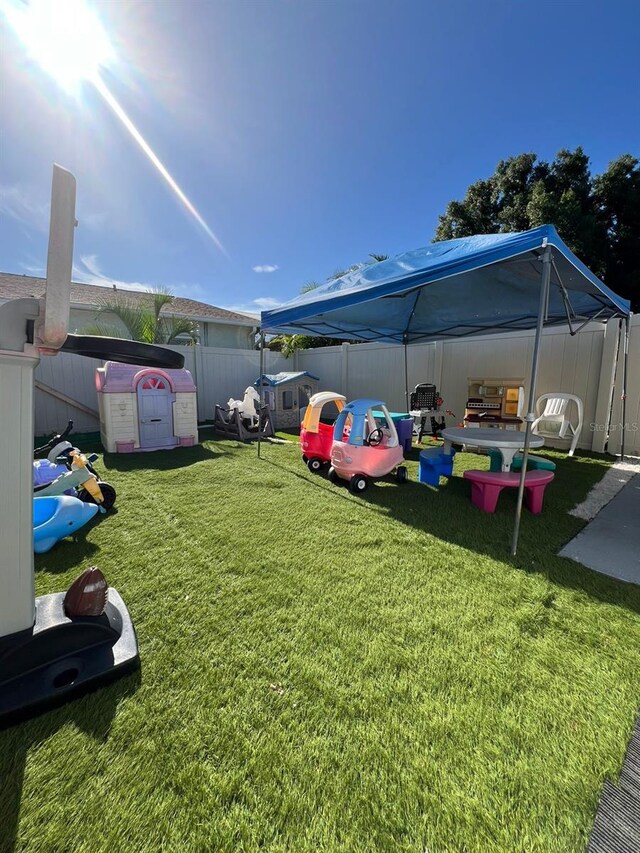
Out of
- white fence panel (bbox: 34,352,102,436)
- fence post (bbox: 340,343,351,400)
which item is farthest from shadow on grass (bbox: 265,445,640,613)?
white fence panel (bbox: 34,352,102,436)

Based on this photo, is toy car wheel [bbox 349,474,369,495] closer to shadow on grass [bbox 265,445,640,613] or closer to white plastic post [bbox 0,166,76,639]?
shadow on grass [bbox 265,445,640,613]

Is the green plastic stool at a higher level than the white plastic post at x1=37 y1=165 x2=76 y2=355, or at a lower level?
lower

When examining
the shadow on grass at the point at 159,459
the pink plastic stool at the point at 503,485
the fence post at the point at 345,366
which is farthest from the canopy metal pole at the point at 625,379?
the shadow on grass at the point at 159,459

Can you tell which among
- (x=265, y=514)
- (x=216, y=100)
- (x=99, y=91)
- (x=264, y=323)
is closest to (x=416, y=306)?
(x=264, y=323)

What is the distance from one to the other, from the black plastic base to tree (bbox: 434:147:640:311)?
51.7ft

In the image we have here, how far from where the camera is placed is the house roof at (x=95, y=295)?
38.1 feet

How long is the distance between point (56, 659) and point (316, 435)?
3.87m

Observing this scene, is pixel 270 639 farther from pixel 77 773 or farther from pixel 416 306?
pixel 416 306

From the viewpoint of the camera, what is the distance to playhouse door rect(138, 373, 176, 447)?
6.00 meters

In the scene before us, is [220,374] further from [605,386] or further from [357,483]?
[605,386]

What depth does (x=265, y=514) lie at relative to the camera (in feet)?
11.3

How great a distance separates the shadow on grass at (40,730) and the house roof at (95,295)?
1175 centimetres

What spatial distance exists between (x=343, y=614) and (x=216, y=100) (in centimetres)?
661

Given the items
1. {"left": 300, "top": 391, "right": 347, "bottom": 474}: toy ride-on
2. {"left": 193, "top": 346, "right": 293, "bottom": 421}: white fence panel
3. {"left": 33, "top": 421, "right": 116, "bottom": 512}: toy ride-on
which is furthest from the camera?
{"left": 193, "top": 346, "right": 293, "bottom": 421}: white fence panel
